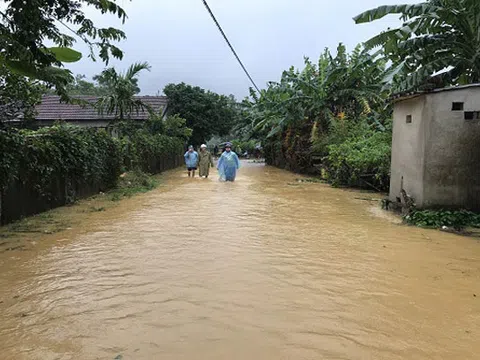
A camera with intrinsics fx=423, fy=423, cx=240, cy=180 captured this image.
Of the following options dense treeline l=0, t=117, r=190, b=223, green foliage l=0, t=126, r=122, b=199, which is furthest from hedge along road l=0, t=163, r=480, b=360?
green foliage l=0, t=126, r=122, b=199

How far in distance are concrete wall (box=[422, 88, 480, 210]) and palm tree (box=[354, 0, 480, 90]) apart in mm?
2304

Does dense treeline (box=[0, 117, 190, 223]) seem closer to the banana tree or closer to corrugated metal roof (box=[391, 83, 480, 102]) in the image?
corrugated metal roof (box=[391, 83, 480, 102])

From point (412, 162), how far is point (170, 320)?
739 cm

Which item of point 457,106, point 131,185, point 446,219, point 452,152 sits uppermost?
point 457,106

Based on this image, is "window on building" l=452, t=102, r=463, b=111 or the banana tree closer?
"window on building" l=452, t=102, r=463, b=111

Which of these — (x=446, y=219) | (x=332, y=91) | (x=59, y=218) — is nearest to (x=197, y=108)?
(x=332, y=91)

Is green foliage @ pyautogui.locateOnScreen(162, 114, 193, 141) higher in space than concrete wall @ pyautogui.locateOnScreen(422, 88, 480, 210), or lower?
higher

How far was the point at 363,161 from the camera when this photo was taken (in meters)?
14.7

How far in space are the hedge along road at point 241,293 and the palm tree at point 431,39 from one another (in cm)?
527

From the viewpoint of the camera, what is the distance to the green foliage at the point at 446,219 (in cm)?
830

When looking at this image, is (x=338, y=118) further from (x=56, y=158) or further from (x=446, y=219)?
(x=56, y=158)

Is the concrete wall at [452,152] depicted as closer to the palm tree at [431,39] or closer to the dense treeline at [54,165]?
the palm tree at [431,39]

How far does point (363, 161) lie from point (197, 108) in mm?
24631

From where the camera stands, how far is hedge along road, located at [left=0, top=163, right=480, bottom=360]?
11.0ft
